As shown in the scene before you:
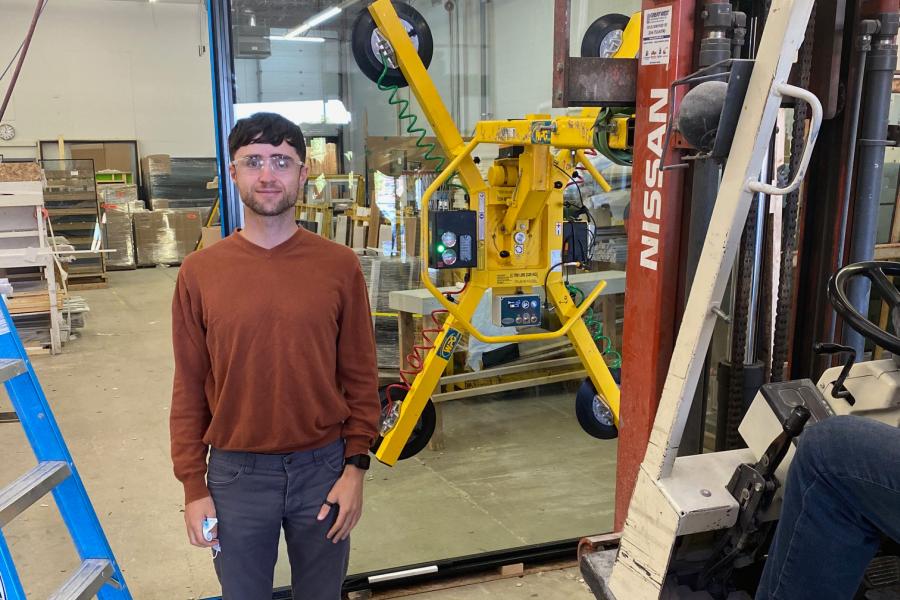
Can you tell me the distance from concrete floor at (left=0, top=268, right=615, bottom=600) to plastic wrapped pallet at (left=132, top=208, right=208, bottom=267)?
285 inches

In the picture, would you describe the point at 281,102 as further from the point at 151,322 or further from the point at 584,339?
the point at 151,322

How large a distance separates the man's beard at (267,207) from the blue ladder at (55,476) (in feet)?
2.70

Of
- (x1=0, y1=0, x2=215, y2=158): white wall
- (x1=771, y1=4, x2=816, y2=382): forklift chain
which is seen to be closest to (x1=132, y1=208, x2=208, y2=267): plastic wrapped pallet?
(x1=0, y1=0, x2=215, y2=158): white wall

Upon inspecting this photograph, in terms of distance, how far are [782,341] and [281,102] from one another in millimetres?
2257

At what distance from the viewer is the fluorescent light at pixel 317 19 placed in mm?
3670

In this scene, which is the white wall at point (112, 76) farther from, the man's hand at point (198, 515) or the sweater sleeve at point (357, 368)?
the man's hand at point (198, 515)

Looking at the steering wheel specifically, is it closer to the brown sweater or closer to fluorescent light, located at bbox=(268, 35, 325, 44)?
Result: the brown sweater

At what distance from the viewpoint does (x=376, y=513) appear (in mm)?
Result: 3941

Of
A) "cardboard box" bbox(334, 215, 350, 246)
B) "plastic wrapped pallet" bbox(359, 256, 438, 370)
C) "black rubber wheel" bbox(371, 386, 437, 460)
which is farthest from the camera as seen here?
"plastic wrapped pallet" bbox(359, 256, 438, 370)

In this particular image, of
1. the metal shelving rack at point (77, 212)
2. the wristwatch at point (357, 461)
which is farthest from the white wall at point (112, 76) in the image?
the wristwatch at point (357, 461)

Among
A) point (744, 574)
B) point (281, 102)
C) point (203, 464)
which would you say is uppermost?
point (281, 102)

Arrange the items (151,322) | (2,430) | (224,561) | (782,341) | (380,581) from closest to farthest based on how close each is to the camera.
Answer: (224,561) < (782,341) < (380,581) < (2,430) < (151,322)

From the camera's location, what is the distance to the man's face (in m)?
1.86

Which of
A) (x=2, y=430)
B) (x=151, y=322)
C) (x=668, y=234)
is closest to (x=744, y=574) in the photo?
(x=668, y=234)
